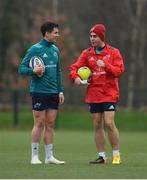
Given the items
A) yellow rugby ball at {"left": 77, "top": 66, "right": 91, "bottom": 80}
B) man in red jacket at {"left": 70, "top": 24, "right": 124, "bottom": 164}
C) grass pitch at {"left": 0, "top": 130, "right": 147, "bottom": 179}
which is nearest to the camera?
grass pitch at {"left": 0, "top": 130, "right": 147, "bottom": 179}

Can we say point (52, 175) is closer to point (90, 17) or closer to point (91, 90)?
point (91, 90)

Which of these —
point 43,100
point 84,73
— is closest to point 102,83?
point 84,73

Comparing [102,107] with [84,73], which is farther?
[102,107]

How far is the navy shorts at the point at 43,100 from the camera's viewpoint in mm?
13258

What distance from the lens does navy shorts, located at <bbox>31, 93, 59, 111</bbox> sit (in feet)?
43.5

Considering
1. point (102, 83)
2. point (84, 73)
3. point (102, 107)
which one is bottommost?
point (102, 107)

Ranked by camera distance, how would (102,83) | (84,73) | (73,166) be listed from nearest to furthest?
(73,166)
(84,73)
(102,83)

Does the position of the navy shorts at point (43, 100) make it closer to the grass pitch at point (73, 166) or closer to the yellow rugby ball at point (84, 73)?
the yellow rugby ball at point (84, 73)

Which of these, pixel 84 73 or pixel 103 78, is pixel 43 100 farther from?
pixel 103 78

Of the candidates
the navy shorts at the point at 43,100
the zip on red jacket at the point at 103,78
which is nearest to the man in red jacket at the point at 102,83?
the zip on red jacket at the point at 103,78

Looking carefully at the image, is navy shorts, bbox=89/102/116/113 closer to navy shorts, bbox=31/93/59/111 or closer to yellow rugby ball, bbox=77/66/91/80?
yellow rugby ball, bbox=77/66/91/80

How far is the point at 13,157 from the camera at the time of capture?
15.0 metres

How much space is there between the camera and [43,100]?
13.3m

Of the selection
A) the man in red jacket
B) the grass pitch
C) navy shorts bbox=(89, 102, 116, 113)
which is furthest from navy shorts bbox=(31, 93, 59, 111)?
the grass pitch
